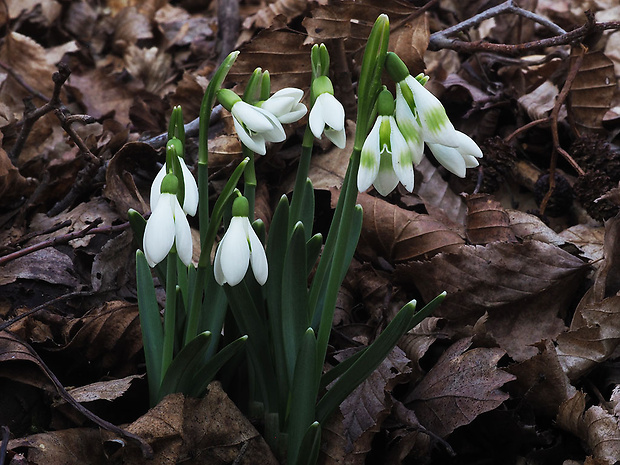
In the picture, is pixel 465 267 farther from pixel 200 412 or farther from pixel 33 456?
pixel 33 456

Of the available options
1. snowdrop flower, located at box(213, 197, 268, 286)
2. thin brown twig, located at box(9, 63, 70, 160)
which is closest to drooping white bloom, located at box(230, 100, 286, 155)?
snowdrop flower, located at box(213, 197, 268, 286)

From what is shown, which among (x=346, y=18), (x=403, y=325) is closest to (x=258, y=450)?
(x=403, y=325)

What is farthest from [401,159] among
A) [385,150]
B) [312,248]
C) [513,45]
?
[513,45]

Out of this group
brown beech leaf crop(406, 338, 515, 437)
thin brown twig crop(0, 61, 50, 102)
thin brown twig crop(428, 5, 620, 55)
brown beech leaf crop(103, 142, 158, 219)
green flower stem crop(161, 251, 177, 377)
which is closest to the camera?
green flower stem crop(161, 251, 177, 377)

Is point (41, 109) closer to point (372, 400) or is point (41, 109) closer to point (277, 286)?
point (277, 286)

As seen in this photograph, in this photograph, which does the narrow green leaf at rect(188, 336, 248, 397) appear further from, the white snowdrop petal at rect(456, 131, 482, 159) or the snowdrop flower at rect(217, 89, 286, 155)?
the white snowdrop petal at rect(456, 131, 482, 159)

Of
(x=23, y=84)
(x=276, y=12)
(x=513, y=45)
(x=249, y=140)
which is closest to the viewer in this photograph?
(x=249, y=140)
